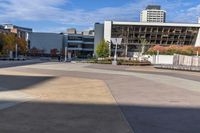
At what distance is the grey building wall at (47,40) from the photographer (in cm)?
15438

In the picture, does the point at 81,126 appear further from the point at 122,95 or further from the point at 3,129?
→ the point at 122,95

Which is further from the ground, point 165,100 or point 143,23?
point 143,23

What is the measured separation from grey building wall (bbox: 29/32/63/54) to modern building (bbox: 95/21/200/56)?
35.4m

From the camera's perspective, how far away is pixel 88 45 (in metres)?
160

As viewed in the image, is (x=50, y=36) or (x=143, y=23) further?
(x=50, y=36)

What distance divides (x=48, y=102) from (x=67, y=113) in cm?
222

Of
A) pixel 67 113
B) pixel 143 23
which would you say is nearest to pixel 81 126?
pixel 67 113

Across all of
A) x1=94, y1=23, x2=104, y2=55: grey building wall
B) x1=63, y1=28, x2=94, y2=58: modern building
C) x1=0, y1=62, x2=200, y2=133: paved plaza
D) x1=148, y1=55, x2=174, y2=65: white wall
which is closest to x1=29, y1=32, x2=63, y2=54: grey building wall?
x1=63, y1=28, x2=94, y2=58: modern building

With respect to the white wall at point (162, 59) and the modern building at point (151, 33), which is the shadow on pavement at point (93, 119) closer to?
the white wall at point (162, 59)

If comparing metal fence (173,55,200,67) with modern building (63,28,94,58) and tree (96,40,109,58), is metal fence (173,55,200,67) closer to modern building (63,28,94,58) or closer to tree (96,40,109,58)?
tree (96,40,109,58)

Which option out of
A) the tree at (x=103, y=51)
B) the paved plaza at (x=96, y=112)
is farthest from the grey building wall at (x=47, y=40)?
the paved plaza at (x=96, y=112)

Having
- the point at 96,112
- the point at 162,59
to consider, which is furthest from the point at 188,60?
the point at 96,112

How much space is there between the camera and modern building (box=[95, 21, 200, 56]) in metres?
120

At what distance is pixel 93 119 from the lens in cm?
956
